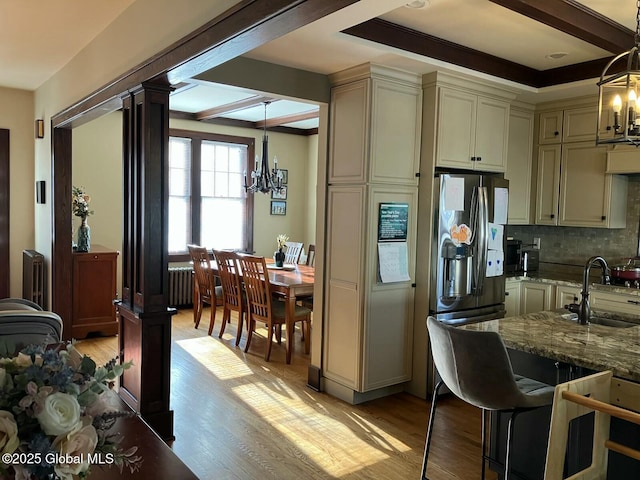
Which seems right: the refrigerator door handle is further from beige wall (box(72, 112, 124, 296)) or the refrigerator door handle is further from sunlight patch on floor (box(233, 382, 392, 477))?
beige wall (box(72, 112, 124, 296))

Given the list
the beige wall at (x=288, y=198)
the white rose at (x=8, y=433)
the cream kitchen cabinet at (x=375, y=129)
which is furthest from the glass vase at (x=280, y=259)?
the white rose at (x=8, y=433)

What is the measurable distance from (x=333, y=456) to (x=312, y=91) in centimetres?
246

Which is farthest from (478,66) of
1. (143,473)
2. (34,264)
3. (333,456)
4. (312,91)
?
(34,264)

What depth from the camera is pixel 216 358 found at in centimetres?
480

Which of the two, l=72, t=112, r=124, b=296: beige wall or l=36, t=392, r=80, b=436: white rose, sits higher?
l=72, t=112, r=124, b=296: beige wall

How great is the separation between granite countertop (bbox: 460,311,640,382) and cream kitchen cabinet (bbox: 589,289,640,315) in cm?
135

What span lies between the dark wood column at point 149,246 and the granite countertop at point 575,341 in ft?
5.91

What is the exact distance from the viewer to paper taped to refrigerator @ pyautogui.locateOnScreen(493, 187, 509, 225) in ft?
13.4

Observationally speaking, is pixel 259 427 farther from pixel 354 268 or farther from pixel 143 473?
pixel 143 473

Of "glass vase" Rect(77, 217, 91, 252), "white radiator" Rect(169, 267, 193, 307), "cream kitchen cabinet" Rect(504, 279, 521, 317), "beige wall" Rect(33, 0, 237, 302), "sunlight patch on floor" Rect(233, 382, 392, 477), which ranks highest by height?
"beige wall" Rect(33, 0, 237, 302)

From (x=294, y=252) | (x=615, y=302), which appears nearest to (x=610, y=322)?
(x=615, y=302)

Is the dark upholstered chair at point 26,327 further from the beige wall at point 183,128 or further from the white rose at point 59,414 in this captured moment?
the beige wall at point 183,128

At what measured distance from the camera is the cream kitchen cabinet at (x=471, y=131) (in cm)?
383

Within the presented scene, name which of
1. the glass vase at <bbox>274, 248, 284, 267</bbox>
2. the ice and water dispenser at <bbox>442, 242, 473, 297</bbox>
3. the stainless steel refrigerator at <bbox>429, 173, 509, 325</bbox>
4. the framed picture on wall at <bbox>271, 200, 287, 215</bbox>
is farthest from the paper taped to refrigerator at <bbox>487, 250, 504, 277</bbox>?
the framed picture on wall at <bbox>271, 200, 287, 215</bbox>
